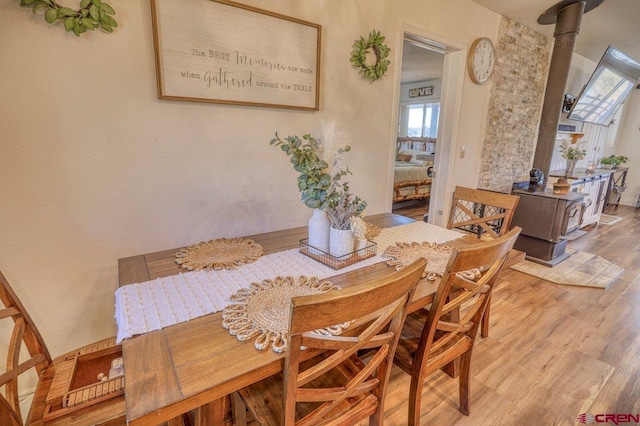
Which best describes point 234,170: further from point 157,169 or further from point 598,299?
point 598,299

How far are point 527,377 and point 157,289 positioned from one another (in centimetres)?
196

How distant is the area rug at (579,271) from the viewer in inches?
109

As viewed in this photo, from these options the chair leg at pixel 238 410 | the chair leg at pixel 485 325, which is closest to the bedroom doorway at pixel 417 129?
the chair leg at pixel 485 325

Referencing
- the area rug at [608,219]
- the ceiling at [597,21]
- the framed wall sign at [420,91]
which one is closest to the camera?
the ceiling at [597,21]

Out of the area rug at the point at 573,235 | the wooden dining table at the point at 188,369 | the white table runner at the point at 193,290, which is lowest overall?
the area rug at the point at 573,235

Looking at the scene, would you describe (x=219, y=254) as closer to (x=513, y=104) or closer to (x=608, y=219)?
(x=513, y=104)

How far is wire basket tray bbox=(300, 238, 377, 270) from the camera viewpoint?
4.28 ft

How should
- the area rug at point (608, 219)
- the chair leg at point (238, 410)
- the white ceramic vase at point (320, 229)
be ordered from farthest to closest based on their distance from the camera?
the area rug at point (608, 219) < the white ceramic vase at point (320, 229) < the chair leg at point (238, 410)

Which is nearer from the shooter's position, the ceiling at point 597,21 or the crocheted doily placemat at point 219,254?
the crocheted doily placemat at point 219,254

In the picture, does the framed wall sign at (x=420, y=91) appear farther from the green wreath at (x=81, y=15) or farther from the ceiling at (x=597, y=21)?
the green wreath at (x=81, y=15)

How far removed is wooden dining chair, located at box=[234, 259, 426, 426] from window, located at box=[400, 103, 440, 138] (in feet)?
21.7

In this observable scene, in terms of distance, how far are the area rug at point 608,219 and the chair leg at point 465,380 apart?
197 inches

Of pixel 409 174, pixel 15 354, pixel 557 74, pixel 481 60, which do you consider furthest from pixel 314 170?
pixel 409 174

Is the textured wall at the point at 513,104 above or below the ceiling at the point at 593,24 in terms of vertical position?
below
